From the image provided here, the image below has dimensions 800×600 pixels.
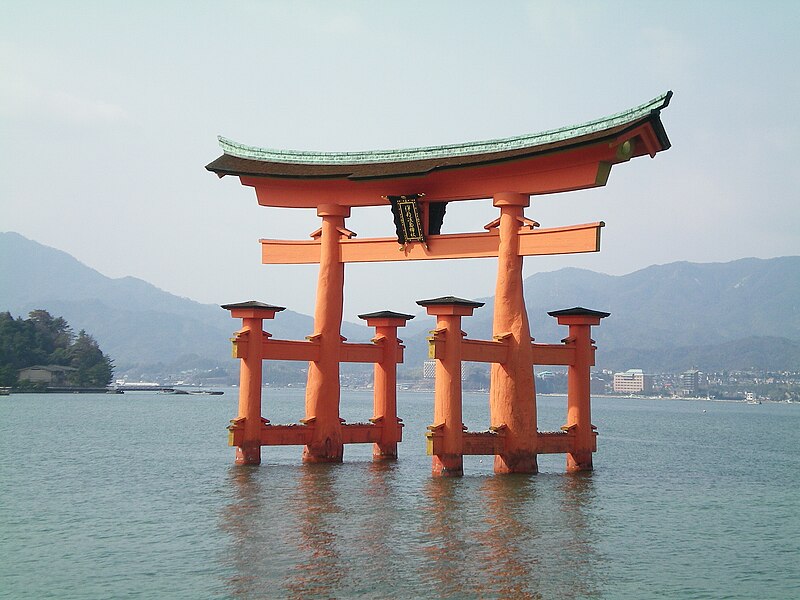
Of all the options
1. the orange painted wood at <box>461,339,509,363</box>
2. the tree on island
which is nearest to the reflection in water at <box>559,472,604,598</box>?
the orange painted wood at <box>461,339,509,363</box>

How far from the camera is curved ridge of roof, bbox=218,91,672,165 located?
22.8 m

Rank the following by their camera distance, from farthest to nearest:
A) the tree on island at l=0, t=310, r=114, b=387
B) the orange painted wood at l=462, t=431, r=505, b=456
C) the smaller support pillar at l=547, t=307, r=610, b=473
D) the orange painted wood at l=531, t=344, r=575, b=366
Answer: the tree on island at l=0, t=310, r=114, b=387 → the smaller support pillar at l=547, t=307, r=610, b=473 → the orange painted wood at l=531, t=344, r=575, b=366 → the orange painted wood at l=462, t=431, r=505, b=456

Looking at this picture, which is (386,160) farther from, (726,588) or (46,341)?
(46,341)

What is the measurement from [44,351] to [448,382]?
9231 cm

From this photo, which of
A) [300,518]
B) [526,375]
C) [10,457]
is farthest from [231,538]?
[10,457]

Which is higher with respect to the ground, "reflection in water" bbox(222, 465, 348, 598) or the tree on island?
the tree on island

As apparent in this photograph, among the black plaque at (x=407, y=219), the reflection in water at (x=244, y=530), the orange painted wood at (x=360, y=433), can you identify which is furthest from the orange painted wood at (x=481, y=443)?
the black plaque at (x=407, y=219)

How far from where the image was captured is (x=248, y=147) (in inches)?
1138

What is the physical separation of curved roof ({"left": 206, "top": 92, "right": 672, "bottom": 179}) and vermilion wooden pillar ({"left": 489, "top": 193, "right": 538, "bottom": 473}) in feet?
4.94

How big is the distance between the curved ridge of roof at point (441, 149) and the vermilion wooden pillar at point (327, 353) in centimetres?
162

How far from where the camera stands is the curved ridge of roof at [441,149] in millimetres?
22844

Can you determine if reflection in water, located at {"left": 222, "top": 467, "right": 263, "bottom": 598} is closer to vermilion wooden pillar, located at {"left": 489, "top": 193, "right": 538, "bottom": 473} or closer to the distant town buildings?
vermilion wooden pillar, located at {"left": 489, "top": 193, "right": 538, "bottom": 473}

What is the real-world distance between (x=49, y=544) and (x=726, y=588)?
11.7 m

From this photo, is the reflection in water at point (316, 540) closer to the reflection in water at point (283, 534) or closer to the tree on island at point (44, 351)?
the reflection in water at point (283, 534)
